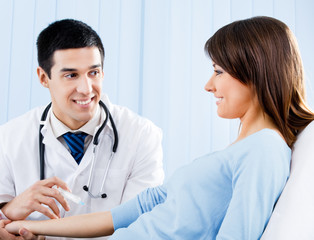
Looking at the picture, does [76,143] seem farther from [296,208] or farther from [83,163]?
[296,208]

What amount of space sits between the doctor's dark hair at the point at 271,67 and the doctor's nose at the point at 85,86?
0.67 meters

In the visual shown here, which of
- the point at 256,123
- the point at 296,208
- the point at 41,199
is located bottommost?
the point at 41,199

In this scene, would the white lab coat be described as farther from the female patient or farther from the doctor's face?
the female patient

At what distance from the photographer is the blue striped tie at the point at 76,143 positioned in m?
1.63

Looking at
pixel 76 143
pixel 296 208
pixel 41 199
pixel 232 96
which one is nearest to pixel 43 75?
pixel 76 143

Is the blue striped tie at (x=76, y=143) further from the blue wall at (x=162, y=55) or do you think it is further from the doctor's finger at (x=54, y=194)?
the blue wall at (x=162, y=55)

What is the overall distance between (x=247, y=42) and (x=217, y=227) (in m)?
0.49

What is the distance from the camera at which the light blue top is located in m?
0.86

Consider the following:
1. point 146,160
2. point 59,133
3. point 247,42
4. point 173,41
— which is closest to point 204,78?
point 173,41

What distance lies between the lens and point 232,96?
1089mm

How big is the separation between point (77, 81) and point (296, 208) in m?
1.05

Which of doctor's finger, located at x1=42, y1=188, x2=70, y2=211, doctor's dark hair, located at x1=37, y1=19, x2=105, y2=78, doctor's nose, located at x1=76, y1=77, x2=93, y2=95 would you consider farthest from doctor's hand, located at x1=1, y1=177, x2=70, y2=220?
doctor's dark hair, located at x1=37, y1=19, x2=105, y2=78

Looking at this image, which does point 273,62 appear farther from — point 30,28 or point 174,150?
point 30,28

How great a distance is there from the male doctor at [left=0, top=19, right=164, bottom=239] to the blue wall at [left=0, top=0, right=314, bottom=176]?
23.2 inches
